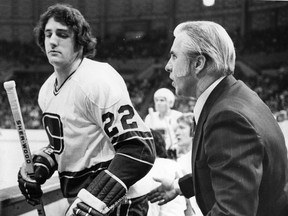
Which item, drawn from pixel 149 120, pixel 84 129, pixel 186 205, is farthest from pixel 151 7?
pixel 149 120

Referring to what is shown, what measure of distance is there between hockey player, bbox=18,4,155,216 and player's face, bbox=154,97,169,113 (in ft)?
8.32

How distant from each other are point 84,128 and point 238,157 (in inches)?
21.3

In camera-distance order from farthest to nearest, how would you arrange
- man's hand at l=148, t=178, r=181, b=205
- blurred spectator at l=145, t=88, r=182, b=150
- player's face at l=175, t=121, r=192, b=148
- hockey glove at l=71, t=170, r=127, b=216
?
blurred spectator at l=145, t=88, r=182, b=150, player's face at l=175, t=121, r=192, b=148, man's hand at l=148, t=178, r=181, b=205, hockey glove at l=71, t=170, r=127, b=216

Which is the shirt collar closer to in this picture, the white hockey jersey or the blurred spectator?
the white hockey jersey

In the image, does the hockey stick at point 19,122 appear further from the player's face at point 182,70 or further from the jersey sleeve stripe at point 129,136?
the player's face at point 182,70

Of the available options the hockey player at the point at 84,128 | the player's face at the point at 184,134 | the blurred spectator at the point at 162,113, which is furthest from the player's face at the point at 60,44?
the blurred spectator at the point at 162,113

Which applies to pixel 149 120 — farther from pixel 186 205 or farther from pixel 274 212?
pixel 274 212

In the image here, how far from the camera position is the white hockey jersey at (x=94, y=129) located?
1145 mm

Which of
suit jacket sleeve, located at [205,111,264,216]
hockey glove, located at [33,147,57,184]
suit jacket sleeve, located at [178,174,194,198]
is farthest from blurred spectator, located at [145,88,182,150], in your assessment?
suit jacket sleeve, located at [205,111,264,216]

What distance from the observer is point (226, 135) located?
2.51ft

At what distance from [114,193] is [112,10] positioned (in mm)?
1100

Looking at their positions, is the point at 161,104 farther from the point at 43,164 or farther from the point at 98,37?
the point at 43,164

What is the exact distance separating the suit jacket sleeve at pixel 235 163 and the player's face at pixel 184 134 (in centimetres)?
165

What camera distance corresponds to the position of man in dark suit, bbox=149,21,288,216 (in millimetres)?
754
